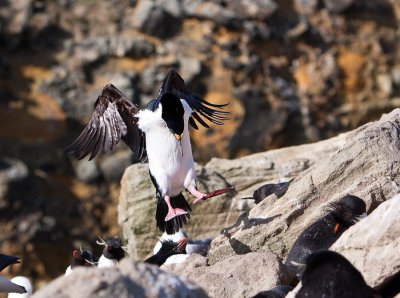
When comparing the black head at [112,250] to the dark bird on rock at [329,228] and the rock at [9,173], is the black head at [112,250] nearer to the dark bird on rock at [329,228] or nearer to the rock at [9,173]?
the dark bird on rock at [329,228]

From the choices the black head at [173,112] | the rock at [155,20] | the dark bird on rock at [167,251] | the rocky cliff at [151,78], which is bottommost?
the dark bird on rock at [167,251]

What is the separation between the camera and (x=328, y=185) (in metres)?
10.8

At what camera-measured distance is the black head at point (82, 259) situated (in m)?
11.4

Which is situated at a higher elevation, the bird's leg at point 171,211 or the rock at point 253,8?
the rock at point 253,8

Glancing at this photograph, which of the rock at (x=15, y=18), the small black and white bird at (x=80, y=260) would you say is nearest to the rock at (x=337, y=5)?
the rock at (x=15, y=18)

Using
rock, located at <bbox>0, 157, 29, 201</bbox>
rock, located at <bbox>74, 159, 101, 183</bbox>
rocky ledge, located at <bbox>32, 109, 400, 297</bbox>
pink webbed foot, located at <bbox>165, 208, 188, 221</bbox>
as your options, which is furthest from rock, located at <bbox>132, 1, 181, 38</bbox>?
pink webbed foot, located at <bbox>165, 208, 188, 221</bbox>

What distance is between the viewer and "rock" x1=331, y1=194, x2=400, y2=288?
26.1ft

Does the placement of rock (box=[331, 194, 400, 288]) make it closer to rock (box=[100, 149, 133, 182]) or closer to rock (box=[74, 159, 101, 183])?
rock (box=[100, 149, 133, 182])

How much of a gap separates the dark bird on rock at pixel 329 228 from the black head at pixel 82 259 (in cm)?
262

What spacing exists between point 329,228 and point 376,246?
6.19 ft

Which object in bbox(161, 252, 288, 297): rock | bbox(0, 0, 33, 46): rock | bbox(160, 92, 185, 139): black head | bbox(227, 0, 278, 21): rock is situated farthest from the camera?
bbox(227, 0, 278, 21): rock

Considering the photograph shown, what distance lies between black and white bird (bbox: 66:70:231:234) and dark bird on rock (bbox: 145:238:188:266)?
0.73 ft

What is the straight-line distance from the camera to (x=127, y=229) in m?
14.3

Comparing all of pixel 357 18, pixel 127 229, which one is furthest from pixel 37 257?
pixel 357 18
